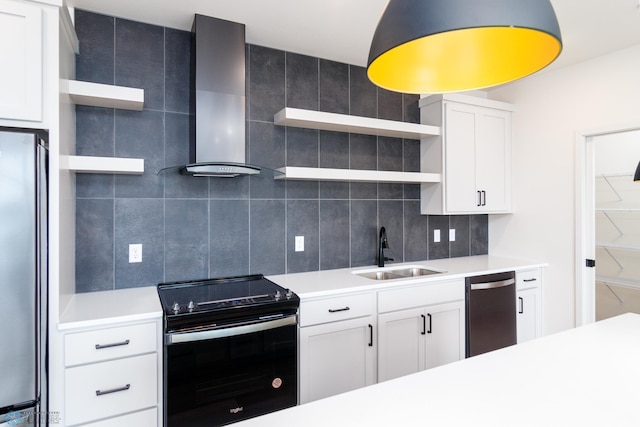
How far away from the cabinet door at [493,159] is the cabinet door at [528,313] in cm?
78

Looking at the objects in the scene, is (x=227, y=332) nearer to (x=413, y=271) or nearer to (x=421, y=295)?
(x=421, y=295)

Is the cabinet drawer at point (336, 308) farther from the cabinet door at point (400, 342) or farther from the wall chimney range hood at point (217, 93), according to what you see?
the wall chimney range hood at point (217, 93)

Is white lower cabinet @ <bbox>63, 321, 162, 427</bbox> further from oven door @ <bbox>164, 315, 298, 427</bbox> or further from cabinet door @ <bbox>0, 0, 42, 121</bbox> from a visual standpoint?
cabinet door @ <bbox>0, 0, 42, 121</bbox>

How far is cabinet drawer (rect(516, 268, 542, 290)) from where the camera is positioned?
3.07 m

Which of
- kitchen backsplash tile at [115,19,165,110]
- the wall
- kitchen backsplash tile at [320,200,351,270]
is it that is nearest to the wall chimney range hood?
kitchen backsplash tile at [115,19,165,110]

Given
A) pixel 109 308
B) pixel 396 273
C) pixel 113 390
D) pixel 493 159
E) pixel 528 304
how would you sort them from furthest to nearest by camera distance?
pixel 493 159, pixel 528 304, pixel 396 273, pixel 109 308, pixel 113 390

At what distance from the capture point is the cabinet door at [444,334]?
102 inches

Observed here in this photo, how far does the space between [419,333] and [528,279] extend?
126 centimetres

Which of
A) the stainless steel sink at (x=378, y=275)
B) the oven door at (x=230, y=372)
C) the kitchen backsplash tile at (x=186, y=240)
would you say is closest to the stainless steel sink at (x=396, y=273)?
the stainless steel sink at (x=378, y=275)

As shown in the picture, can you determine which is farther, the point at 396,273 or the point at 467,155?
the point at 467,155

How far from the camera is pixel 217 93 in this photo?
225 centimetres

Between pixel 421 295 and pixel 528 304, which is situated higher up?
pixel 421 295

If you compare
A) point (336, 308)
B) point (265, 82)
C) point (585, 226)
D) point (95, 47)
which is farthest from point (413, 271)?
point (95, 47)

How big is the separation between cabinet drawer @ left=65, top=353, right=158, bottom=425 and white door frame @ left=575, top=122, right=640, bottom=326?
10.3 feet
